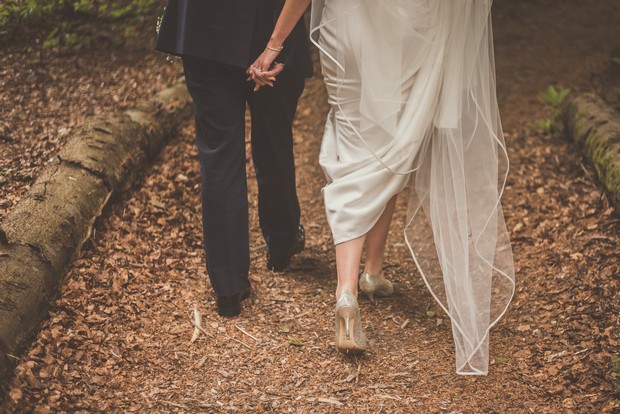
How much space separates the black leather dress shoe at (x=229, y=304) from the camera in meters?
3.64

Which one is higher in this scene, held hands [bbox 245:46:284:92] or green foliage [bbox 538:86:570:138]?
held hands [bbox 245:46:284:92]

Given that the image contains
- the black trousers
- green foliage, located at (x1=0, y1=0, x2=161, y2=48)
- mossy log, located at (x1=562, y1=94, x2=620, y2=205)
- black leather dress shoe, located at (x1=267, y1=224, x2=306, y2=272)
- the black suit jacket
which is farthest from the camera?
green foliage, located at (x1=0, y1=0, x2=161, y2=48)

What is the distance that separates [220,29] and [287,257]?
4.97 feet

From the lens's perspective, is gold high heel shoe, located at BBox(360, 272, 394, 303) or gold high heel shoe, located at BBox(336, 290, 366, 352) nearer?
gold high heel shoe, located at BBox(336, 290, 366, 352)

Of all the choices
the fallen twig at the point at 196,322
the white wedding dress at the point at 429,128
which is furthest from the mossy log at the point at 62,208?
the white wedding dress at the point at 429,128

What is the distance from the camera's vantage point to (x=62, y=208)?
3.67m

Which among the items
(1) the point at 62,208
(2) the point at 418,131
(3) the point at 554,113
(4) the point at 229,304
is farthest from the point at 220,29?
(3) the point at 554,113

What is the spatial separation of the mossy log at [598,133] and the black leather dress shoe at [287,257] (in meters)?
2.06

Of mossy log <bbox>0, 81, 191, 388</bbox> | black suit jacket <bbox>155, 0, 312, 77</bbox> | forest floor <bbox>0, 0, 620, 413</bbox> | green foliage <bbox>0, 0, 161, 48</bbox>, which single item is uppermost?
black suit jacket <bbox>155, 0, 312, 77</bbox>

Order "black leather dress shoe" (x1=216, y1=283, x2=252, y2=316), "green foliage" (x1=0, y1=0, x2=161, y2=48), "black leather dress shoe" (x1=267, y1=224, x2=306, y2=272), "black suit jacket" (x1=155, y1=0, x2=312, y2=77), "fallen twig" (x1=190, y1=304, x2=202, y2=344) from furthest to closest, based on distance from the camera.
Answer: "green foliage" (x1=0, y1=0, x2=161, y2=48) → "black leather dress shoe" (x1=267, y1=224, x2=306, y2=272) → "black leather dress shoe" (x1=216, y1=283, x2=252, y2=316) → "fallen twig" (x1=190, y1=304, x2=202, y2=344) → "black suit jacket" (x1=155, y1=0, x2=312, y2=77)

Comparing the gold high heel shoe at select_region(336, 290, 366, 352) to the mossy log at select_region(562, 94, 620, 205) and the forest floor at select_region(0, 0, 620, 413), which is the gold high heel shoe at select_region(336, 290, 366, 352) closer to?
the forest floor at select_region(0, 0, 620, 413)

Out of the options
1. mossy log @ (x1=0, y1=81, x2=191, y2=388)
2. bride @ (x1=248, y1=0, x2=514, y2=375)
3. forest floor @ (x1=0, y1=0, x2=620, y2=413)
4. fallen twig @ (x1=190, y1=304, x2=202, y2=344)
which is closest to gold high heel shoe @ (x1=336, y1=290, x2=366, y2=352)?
bride @ (x1=248, y1=0, x2=514, y2=375)

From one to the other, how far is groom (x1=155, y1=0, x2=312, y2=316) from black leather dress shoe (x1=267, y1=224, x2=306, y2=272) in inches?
13.2

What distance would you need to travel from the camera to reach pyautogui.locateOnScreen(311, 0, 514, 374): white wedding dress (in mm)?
3230
